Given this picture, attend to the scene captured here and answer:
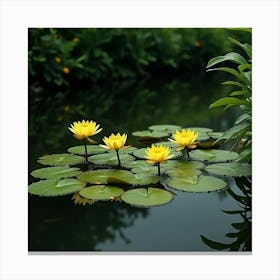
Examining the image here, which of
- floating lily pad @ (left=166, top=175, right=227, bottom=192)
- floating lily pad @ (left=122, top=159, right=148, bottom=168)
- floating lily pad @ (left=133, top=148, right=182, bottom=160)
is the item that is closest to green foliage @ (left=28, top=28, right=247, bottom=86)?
floating lily pad @ (left=133, top=148, right=182, bottom=160)

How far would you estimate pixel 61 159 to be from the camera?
8.29ft

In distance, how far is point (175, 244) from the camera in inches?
66.4

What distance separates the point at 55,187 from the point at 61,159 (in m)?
0.43

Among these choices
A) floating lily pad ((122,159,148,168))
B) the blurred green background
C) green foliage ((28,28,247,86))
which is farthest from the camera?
green foliage ((28,28,247,86))

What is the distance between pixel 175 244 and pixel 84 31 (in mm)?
4253

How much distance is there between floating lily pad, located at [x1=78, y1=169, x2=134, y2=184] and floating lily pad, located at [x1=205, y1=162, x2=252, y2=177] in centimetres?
41

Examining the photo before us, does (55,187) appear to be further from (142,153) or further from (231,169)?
(231,169)

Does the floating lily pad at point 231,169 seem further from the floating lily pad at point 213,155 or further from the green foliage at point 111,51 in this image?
the green foliage at point 111,51

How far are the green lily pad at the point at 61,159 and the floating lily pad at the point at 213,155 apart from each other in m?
0.62

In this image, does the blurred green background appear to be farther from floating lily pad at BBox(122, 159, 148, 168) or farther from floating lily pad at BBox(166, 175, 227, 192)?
floating lily pad at BBox(122, 159, 148, 168)

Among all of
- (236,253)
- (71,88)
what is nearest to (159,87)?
(71,88)

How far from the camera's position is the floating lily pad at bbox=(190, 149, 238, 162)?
246 centimetres

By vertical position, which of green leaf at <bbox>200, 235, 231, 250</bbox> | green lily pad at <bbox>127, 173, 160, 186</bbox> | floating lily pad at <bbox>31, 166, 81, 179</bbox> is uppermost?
floating lily pad at <bbox>31, 166, 81, 179</bbox>
